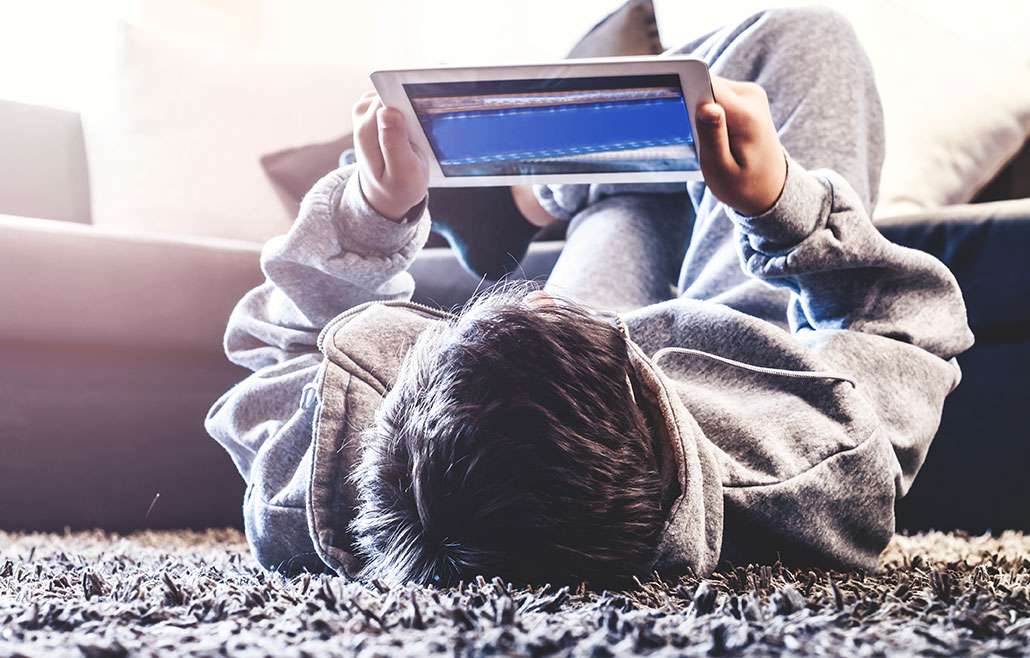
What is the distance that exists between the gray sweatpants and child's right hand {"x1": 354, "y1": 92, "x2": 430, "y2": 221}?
0.51 ft

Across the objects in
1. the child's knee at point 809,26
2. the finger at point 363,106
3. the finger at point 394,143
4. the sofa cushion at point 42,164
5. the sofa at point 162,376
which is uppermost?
the child's knee at point 809,26

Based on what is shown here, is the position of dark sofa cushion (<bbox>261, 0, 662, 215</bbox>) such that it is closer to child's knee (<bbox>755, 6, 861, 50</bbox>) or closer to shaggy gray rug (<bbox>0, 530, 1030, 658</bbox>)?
child's knee (<bbox>755, 6, 861, 50</bbox>)

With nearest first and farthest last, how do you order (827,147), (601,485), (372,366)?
(601,485)
(372,366)
(827,147)

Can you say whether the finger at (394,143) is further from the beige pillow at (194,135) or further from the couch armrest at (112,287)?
the beige pillow at (194,135)

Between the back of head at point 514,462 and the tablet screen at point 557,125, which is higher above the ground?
Result: the tablet screen at point 557,125

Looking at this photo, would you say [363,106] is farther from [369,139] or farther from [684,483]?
[684,483]

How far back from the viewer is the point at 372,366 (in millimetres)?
574

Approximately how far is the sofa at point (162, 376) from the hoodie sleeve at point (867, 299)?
0.22m

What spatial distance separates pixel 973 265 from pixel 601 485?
67cm

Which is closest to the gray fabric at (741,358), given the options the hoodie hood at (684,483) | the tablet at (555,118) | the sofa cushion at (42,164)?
the hoodie hood at (684,483)

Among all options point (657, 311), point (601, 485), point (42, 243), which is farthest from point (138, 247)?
point (601, 485)

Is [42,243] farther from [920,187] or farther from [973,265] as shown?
[920,187]

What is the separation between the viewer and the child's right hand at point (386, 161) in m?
0.63

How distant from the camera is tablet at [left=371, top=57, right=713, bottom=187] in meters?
0.54
